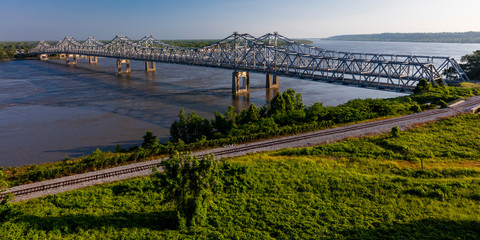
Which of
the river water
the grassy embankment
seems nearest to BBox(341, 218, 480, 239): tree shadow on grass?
the grassy embankment

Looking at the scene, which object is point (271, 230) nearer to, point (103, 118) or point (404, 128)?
point (404, 128)

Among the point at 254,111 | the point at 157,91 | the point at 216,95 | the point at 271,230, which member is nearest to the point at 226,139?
the point at 254,111

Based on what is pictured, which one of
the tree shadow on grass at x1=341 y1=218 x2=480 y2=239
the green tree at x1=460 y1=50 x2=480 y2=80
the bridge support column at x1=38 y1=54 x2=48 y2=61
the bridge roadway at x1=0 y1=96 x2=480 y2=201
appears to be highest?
the bridge support column at x1=38 y1=54 x2=48 y2=61

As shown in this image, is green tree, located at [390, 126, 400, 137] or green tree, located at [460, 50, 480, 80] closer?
green tree, located at [390, 126, 400, 137]

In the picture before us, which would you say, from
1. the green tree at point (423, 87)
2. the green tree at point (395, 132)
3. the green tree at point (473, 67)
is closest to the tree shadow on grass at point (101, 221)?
the green tree at point (395, 132)

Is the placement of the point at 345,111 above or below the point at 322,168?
above

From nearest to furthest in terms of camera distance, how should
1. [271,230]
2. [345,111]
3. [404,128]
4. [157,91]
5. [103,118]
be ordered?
[271,230], [404,128], [345,111], [103,118], [157,91]

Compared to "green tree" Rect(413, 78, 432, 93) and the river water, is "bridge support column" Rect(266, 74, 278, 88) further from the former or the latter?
"green tree" Rect(413, 78, 432, 93)
